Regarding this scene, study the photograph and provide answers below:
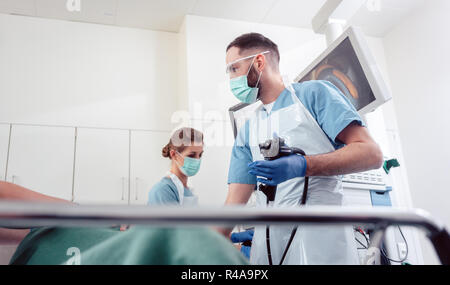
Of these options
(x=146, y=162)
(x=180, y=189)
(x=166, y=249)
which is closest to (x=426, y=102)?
(x=180, y=189)

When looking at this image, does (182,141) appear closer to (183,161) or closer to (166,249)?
(183,161)

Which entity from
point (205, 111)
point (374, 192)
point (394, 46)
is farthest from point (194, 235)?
point (394, 46)

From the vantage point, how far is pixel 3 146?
2.86 m

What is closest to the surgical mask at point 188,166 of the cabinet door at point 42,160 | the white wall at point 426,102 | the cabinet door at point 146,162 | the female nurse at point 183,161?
the female nurse at point 183,161

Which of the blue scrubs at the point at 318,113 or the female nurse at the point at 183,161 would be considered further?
the female nurse at the point at 183,161

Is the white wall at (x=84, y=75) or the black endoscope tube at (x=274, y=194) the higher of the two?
the white wall at (x=84, y=75)

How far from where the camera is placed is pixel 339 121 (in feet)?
3.90

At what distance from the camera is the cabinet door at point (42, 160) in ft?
9.33

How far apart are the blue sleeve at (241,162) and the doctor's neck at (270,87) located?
5.4 inches

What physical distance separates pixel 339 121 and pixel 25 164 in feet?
8.22

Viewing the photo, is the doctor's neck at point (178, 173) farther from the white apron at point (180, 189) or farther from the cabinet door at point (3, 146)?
the cabinet door at point (3, 146)

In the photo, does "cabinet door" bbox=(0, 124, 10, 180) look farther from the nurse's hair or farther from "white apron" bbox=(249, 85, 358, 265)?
"white apron" bbox=(249, 85, 358, 265)

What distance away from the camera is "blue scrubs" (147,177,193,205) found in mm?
2080
